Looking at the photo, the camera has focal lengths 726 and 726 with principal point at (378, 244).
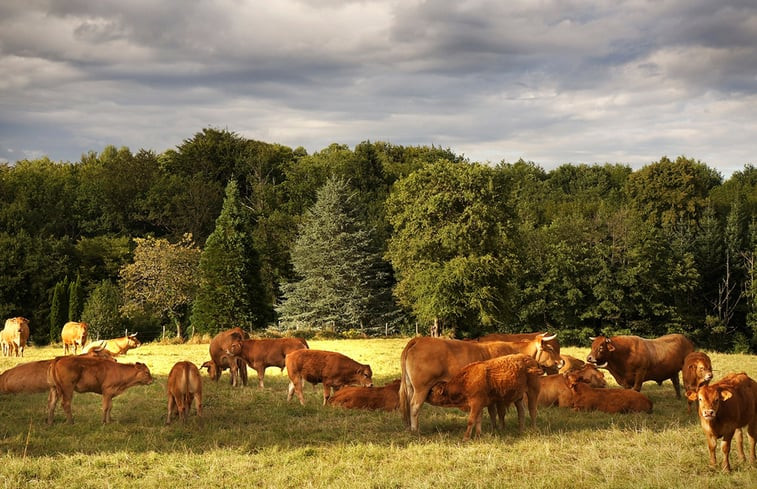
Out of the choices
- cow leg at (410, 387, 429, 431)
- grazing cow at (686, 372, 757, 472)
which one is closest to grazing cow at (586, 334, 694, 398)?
cow leg at (410, 387, 429, 431)

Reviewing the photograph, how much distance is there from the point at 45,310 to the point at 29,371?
37.5m

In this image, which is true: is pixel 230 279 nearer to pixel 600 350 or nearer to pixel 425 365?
pixel 600 350

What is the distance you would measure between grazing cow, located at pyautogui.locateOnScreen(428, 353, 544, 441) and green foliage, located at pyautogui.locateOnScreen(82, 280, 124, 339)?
1505 inches

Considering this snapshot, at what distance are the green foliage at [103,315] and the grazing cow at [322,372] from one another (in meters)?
33.3

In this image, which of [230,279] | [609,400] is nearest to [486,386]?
[609,400]

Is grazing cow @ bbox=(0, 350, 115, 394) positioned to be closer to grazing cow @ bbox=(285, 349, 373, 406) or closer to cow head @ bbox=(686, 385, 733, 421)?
grazing cow @ bbox=(285, 349, 373, 406)

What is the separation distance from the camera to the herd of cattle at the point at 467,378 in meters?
10.7

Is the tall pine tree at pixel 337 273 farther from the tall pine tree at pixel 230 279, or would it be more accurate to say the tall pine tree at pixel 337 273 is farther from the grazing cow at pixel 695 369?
the grazing cow at pixel 695 369

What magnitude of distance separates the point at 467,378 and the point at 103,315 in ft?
131

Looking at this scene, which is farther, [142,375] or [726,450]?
[142,375]

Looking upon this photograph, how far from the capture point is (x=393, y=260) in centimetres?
4278

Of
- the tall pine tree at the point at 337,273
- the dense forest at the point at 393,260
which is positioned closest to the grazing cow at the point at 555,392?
the dense forest at the point at 393,260

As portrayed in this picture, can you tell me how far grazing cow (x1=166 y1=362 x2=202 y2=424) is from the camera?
13766 millimetres

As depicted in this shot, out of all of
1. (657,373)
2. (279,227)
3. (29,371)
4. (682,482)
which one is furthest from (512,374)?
(279,227)
